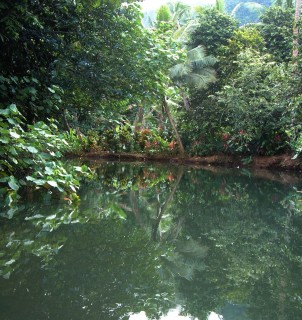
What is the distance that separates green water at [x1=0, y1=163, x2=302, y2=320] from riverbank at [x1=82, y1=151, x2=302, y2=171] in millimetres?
6667

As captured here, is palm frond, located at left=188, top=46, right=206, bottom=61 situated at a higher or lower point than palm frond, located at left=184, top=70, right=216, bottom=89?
higher

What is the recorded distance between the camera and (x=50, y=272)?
78.0 inches

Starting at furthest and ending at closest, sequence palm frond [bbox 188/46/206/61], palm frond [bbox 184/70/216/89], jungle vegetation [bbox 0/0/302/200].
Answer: palm frond [bbox 188/46/206/61]
palm frond [bbox 184/70/216/89]
jungle vegetation [bbox 0/0/302/200]

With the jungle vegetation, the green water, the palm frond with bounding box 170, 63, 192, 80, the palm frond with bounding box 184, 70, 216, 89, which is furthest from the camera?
the palm frond with bounding box 170, 63, 192, 80

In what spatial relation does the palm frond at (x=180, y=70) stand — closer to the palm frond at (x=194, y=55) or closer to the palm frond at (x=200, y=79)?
the palm frond at (x=200, y=79)

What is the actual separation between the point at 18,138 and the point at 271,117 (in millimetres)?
8936

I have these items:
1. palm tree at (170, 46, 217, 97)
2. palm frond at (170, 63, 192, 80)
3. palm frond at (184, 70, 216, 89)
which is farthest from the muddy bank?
palm frond at (170, 63, 192, 80)

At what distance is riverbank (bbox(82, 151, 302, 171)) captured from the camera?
1038 centimetres

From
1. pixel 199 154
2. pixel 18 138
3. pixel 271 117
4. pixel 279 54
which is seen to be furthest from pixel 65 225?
pixel 279 54

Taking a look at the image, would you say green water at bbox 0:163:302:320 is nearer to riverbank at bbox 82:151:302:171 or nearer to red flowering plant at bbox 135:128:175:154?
riverbank at bbox 82:151:302:171

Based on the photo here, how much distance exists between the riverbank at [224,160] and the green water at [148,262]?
6.67 meters

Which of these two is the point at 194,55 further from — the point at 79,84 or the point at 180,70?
the point at 79,84

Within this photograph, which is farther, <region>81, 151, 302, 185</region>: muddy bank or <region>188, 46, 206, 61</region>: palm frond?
<region>188, 46, 206, 61</region>: palm frond

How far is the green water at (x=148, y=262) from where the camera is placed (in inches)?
64.4
